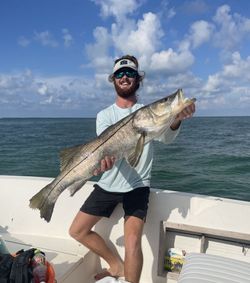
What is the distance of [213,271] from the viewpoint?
2.52m

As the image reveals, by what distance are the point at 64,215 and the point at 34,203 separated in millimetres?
1170

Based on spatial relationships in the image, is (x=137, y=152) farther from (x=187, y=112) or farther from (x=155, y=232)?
(x=155, y=232)

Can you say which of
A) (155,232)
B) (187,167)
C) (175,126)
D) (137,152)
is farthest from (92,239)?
(187,167)

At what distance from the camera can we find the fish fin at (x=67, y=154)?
3.39 metres

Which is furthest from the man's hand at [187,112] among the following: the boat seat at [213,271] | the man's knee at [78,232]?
the man's knee at [78,232]

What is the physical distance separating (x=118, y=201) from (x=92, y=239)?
501 millimetres

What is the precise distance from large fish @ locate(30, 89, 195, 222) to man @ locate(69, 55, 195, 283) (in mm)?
279

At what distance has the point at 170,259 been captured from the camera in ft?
13.1

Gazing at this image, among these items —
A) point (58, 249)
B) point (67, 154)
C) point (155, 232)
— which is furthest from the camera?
point (58, 249)

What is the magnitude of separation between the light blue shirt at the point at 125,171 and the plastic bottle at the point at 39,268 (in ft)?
3.55

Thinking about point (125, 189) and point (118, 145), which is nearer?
point (118, 145)

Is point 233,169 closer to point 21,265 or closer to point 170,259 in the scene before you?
point 170,259

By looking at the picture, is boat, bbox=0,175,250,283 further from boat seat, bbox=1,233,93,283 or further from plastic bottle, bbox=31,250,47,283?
plastic bottle, bbox=31,250,47,283

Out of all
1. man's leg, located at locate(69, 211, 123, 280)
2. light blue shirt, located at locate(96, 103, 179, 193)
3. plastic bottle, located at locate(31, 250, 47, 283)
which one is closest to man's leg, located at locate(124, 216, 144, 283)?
light blue shirt, located at locate(96, 103, 179, 193)
